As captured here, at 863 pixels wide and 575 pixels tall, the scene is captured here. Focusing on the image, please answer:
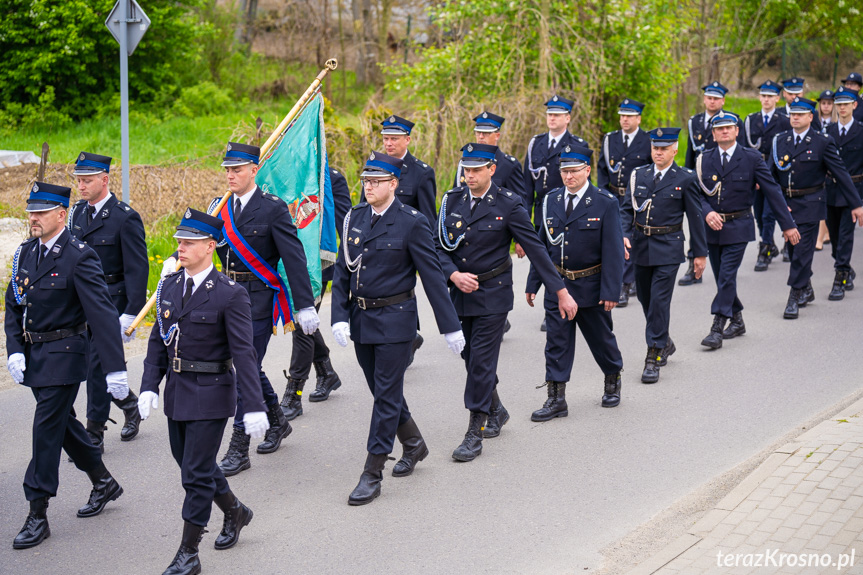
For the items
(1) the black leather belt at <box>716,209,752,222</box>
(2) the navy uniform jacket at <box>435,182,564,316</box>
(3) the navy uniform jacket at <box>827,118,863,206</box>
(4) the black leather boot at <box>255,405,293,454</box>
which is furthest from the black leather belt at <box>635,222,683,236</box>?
(3) the navy uniform jacket at <box>827,118,863,206</box>

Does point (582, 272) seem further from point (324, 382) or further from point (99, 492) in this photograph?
point (99, 492)

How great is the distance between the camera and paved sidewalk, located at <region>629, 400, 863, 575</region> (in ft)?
16.1

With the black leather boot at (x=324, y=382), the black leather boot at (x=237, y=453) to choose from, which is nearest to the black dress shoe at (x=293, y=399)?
the black leather boot at (x=324, y=382)

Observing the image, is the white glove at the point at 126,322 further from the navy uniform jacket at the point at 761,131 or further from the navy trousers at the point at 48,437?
the navy uniform jacket at the point at 761,131

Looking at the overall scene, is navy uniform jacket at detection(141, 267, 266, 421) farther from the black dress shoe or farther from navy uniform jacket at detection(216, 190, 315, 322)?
the black dress shoe

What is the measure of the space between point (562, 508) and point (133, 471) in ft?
9.41

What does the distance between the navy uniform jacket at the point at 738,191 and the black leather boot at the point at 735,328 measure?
75cm

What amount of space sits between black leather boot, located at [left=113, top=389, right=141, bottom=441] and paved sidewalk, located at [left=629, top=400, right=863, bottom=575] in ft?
13.0

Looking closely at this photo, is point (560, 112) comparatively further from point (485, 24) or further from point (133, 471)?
point (485, 24)

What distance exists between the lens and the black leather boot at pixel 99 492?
5934 mm

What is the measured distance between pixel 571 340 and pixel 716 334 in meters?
2.36

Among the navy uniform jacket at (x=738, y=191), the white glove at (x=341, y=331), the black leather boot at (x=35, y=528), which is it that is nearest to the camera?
the black leather boot at (x=35, y=528)

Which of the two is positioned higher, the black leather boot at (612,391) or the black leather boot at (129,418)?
the black leather boot at (612,391)

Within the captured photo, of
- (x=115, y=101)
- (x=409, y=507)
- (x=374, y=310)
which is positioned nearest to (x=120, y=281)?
(x=374, y=310)
